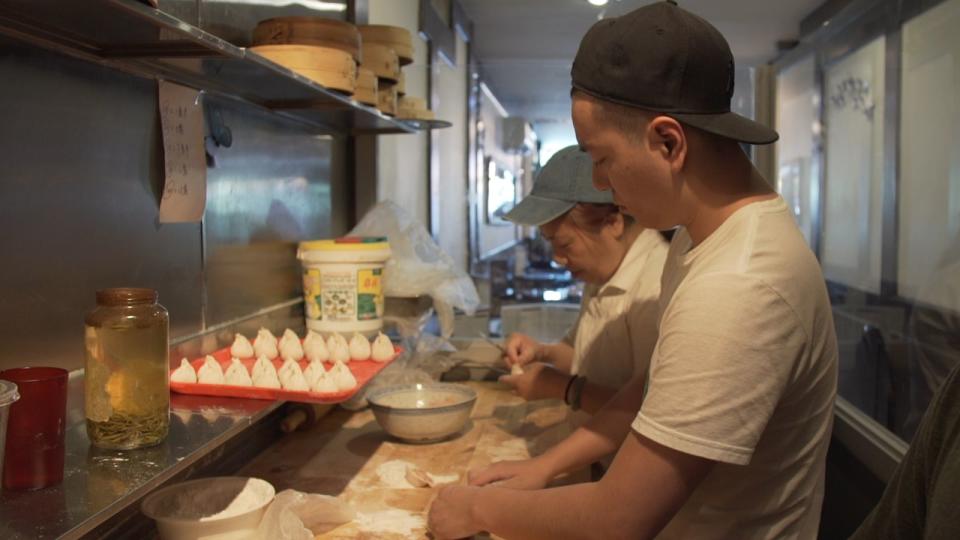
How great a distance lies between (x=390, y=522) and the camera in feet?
4.71

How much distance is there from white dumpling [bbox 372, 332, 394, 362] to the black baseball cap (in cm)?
84

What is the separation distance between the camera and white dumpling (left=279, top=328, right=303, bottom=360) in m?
1.67

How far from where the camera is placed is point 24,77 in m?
1.10

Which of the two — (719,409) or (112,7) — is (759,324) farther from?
(112,7)

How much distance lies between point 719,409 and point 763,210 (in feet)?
0.94

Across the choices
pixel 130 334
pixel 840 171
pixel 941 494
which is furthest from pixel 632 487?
pixel 840 171

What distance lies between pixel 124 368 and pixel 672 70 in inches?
33.0

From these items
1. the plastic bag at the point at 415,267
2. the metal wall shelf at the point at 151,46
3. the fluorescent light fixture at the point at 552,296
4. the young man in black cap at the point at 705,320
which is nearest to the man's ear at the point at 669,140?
the young man in black cap at the point at 705,320

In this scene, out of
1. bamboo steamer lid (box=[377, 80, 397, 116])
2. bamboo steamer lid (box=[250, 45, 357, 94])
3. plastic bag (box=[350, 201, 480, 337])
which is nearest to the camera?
bamboo steamer lid (box=[250, 45, 357, 94])

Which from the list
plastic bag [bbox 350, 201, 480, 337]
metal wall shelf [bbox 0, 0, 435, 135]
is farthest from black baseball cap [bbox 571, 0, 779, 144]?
plastic bag [bbox 350, 201, 480, 337]

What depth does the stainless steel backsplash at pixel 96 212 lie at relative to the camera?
109 centimetres

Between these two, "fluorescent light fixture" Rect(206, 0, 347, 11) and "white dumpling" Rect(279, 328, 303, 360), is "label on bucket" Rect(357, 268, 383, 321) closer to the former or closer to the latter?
"white dumpling" Rect(279, 328, 303, 360)

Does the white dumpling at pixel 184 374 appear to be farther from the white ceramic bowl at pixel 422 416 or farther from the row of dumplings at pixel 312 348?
the white ceramic bowl at pixel 422 416

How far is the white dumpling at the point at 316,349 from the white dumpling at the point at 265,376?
0.66 feet
